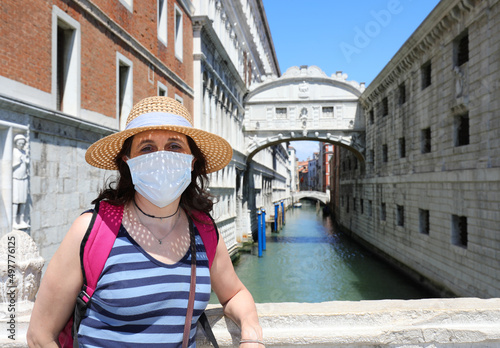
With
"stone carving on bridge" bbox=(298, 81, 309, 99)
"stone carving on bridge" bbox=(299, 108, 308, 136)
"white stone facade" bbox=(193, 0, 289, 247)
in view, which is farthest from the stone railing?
"stone carving on bridge" bbox=(298, 81, 309, 99)

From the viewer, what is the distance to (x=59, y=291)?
1421 millimetres

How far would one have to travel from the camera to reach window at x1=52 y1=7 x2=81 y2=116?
6.52m

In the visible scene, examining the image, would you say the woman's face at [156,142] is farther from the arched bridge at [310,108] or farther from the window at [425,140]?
the arched bridge at [310,108]

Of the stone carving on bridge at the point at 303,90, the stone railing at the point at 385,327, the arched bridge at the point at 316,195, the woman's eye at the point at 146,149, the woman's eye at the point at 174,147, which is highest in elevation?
the stone carving on bridge at the point at 303,90

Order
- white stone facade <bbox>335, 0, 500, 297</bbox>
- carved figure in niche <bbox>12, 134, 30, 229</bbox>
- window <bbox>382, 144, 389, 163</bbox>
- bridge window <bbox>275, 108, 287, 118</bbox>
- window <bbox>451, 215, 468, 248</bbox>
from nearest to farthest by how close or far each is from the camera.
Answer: carved figure in niche <bbox>12, 134, 30, 229</bbox>
white stone facade <bbox>335, 0, 500, 297</bbox>
window <bbox>451, 215, 468, 248</bbox>
window <bbox>382, 144, 389, 163</bbox>
bridge window <bbox>275, 108, 287, 118</bbox>

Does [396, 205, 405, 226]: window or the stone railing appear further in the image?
[396, 205, 405, 226]: window

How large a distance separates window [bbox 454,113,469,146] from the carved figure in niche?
1015 cm

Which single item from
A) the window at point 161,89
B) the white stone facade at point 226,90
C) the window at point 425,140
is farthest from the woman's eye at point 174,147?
the window at point 425,140

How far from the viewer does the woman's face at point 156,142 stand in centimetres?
167

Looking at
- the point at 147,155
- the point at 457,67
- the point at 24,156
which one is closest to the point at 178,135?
the point at 147,155

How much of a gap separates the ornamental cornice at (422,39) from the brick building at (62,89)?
8227 millimetres

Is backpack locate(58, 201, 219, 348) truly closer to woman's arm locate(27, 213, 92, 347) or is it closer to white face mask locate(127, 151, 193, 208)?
woman's arm locate(27, 213, 92, 347)

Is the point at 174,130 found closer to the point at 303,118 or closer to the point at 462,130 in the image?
the point at 462,130

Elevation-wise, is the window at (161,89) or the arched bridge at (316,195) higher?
the window at (161,89)
